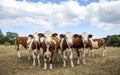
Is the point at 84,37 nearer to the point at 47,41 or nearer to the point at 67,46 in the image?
the point at 67,46

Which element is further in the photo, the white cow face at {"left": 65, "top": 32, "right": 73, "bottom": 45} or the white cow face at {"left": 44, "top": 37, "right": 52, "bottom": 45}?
the white cow face at {"left": 65, "top": 32, "right": 73, "bottom": 45}

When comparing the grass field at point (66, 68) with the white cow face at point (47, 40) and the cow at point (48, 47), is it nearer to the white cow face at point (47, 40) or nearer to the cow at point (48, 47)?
the cow at point (48, 47)

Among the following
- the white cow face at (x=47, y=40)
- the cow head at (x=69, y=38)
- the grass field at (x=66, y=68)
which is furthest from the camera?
the cow head at (x=69, y=38)

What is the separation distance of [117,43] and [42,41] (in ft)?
125

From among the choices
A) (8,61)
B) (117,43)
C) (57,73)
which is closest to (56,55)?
(8,61)

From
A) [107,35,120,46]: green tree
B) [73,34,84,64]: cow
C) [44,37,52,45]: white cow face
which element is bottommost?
[107,35,120,46]: green tree

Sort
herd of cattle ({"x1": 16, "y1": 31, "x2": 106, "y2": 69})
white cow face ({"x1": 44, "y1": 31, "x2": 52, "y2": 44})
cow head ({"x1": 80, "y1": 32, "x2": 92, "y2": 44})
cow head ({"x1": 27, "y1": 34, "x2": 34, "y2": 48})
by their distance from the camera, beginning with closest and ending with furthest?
1. white cow face ({"x1": 44, "y1": 31, "x2": 52, "y2": 44})
2. herd of cattle ({"x1": 16, "y1": 31, "x2": 106, "y2": 69})
3. cow head ({"x1": 80, "y1": 32, "x2": 92, "y2": 44})
4. cow head ({"x1": 27, "y1": 34, "x2": 34, "y2": 48})

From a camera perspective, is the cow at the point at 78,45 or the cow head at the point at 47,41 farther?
the cow at the point at 78,45

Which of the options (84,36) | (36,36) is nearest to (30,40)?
(36,36)

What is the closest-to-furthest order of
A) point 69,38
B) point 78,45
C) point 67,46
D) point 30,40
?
point 69,38 < point 67,46 < point 78,45 < point 30,40

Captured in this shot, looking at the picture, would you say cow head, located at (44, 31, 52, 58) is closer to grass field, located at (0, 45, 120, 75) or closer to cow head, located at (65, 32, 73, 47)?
grass field, located at (0, 45, 120, 75)

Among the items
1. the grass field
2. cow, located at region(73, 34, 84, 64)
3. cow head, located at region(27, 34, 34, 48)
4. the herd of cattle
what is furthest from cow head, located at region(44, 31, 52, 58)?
cow head, located at region(27, 34, 34, 48)

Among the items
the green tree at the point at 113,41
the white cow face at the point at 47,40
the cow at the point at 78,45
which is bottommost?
the green tree at the point at 113,41

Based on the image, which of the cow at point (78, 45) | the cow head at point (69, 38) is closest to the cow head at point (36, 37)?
the cow head at point (69, 38)
